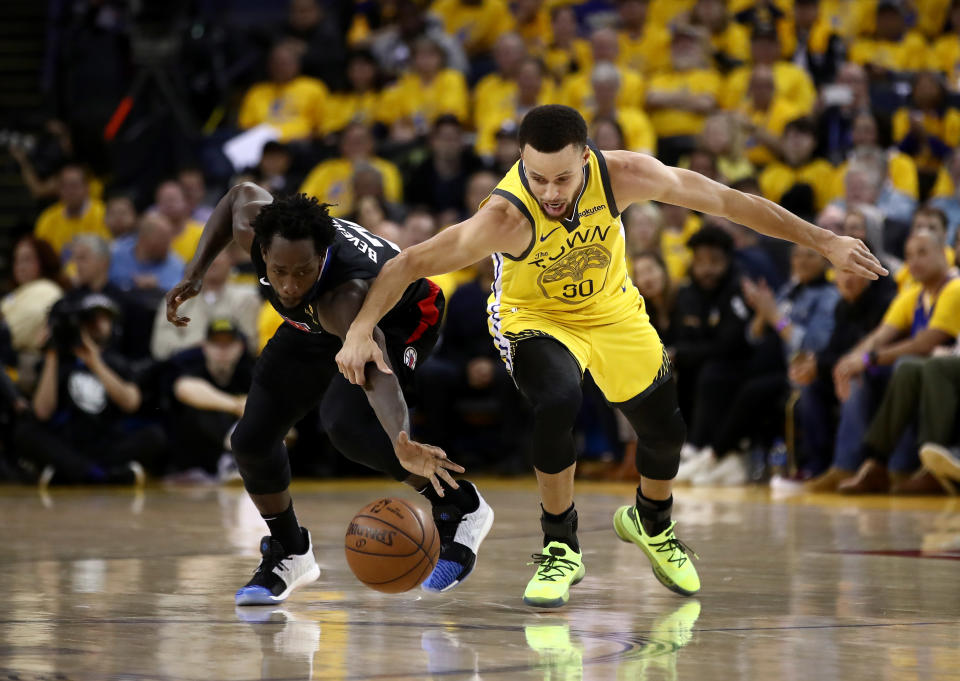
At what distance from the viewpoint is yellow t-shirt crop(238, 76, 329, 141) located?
14.3m

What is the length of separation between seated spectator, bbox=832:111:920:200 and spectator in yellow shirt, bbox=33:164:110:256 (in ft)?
22.8

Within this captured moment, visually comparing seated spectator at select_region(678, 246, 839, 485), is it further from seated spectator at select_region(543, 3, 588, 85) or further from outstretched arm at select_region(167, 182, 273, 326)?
outstretched arm at select_region(167, 182, 273, 326)

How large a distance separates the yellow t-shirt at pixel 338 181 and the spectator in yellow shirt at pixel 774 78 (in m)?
3.15

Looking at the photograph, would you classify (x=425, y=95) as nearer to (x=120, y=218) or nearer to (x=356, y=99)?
(x=356, y=99)

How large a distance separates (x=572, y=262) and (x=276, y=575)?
4.94 feet

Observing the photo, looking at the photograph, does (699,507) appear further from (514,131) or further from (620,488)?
(514,131)

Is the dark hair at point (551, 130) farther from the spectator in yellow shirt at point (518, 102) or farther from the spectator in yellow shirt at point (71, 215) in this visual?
the spectator in yellow shirt at point (71, 215)

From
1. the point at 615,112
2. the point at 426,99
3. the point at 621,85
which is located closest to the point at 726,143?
the point at 615,112

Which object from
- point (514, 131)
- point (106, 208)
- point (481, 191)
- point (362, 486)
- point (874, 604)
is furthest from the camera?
point (106, 208)

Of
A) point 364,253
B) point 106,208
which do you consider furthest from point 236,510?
point 106,208

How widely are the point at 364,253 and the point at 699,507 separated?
410 centimetres

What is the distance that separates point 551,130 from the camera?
450 centimetres

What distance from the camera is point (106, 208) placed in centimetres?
1318

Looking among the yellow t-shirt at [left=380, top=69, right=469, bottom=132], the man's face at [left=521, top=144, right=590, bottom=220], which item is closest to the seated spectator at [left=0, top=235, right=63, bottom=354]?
the yellow t-shirt at [left=380, top=69, right=469, bottom=132]
